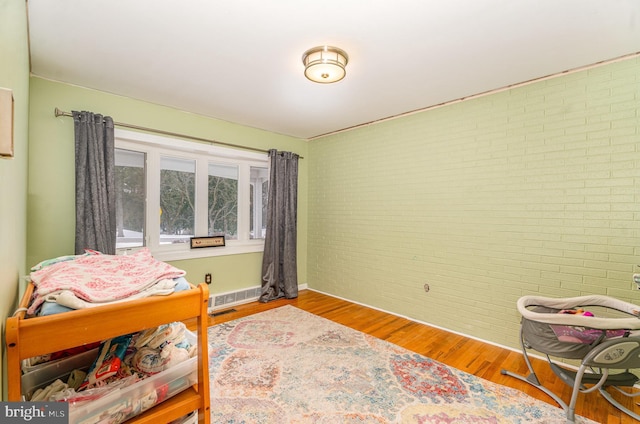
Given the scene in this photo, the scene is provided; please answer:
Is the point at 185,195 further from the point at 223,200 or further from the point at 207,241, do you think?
the point at 207,241

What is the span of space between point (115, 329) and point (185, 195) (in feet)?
9.14

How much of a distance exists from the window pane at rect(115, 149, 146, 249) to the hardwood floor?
1.27m

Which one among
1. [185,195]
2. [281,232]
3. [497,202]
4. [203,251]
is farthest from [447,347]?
[185,195]

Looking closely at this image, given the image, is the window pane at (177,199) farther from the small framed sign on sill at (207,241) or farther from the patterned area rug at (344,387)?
the patterned area rug at (344,387)

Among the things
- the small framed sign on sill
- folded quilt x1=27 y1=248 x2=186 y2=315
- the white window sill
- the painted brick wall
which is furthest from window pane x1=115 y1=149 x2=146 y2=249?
the painted brick wall

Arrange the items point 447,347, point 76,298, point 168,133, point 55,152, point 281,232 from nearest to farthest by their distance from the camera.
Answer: point 76,298 < point 55,152 < point 447,347 < point 168,133 < point 281,232

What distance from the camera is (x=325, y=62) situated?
6.66 feet

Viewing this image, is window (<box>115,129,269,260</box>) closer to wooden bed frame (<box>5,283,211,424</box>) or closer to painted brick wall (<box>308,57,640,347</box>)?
painted brick wall (<box>308,57,640,347</box>)

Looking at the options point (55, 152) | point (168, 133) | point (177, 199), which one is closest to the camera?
point (55, 152)

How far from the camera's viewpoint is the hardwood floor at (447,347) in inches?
75.1

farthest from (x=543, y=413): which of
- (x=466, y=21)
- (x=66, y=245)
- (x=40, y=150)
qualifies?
(x=40, y=150)

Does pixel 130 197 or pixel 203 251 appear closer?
pixel 130 197

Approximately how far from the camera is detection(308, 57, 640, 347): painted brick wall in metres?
2.14

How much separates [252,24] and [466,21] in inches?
52.8
